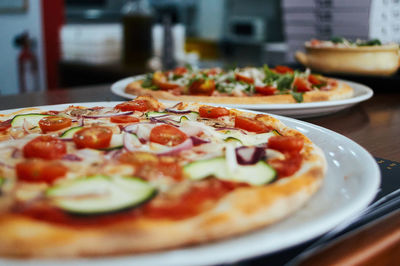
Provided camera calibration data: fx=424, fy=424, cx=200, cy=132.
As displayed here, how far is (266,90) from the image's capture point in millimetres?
2490

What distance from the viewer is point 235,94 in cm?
248

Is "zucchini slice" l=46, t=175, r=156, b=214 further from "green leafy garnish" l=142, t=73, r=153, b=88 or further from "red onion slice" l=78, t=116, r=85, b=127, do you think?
"green leafy garnish" l=142, t=73, r=153, b=88

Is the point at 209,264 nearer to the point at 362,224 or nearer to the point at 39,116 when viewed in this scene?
the point at 362,224

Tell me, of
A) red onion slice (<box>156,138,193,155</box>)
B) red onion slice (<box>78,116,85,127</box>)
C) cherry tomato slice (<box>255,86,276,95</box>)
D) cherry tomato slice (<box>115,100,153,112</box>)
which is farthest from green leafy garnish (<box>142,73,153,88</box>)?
Answer: red onion slice (<box>156,138,193,155</box>)

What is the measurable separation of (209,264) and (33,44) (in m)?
6.88

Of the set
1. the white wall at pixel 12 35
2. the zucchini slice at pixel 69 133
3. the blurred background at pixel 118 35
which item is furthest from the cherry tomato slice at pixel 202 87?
the white wall at pixel 12 35

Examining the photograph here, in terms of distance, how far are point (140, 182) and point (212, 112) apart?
2.69 feet

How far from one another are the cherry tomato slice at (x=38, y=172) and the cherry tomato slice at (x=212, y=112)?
832 millimetres

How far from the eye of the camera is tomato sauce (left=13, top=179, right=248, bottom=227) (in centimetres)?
83

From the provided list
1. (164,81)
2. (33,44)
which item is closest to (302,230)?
(164,81)

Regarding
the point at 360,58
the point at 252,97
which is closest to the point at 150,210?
the point at 252,97

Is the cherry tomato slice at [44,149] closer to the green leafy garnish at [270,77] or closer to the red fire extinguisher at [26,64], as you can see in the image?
the green leafy garnish at [270,77]

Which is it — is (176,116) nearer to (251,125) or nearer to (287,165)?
(251,125)

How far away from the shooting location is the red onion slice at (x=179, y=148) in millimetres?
1242
